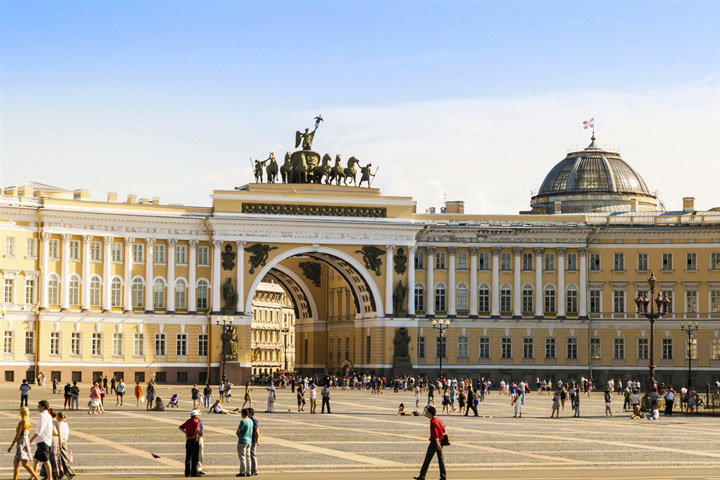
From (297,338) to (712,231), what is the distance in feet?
116

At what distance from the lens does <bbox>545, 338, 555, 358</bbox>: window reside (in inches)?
4043

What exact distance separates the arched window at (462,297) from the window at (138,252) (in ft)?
78.2

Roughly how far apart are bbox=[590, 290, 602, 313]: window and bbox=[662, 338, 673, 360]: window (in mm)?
5420

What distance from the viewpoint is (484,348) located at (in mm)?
102312

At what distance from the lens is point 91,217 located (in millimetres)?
93125

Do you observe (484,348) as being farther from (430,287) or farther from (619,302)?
(619,302)

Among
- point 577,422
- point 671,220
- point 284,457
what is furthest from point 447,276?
point 284,457

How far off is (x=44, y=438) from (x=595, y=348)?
7714 centimetres

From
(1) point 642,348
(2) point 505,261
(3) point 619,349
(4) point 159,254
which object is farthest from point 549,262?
(4) point 159,254

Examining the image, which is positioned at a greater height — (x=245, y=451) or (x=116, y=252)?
(x=116, y=252)

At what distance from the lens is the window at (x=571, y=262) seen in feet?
338

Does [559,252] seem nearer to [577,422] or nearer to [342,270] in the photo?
[342,270]

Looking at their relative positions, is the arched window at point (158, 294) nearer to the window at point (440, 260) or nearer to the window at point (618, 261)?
A: the window at point (440, 260)

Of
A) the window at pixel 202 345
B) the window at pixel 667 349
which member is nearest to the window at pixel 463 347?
the window at pixel 667 349
